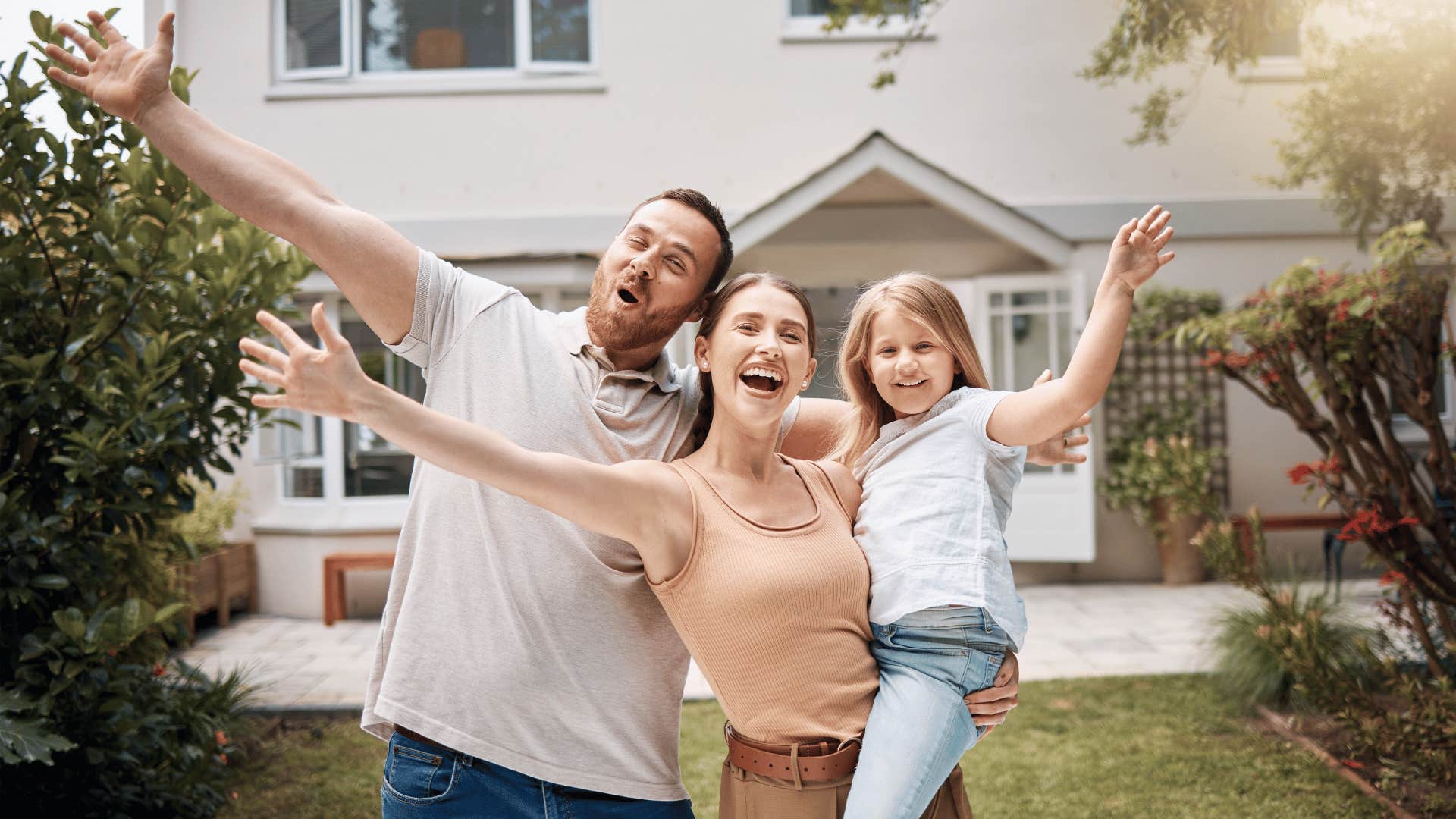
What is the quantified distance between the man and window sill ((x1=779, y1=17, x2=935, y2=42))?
749 centimetres

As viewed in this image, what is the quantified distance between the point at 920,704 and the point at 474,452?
86 cm

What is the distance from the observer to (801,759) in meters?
1.71

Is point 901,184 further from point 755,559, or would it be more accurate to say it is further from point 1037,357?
point 755,559

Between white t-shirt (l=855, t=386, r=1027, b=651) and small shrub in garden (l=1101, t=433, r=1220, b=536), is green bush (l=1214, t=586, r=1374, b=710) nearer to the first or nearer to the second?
small shrub in garden (l=1101, t=433, r=1220, b=536)

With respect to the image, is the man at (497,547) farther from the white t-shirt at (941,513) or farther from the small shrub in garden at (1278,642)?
the small shrub in garden at (1278,642)

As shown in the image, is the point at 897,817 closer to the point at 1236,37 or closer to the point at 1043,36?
the point at 1236,37

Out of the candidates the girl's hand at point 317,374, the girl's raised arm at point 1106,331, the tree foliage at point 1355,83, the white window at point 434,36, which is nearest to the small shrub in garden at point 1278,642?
the tree foliage at point 1355,83

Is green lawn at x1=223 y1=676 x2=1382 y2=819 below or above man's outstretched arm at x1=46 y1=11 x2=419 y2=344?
below

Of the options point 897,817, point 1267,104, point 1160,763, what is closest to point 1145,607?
point 1160,763

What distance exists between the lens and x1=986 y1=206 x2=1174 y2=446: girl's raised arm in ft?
6.38

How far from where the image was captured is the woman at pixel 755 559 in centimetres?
163

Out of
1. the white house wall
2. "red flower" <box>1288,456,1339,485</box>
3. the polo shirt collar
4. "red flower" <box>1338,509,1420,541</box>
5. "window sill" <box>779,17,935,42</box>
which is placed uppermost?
"window sill" <box>779,17,935,42</box>

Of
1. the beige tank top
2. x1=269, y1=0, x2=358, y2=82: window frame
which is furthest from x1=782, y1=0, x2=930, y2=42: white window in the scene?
the beige tank top

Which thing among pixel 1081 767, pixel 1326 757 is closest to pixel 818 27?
pixel 1081 767
